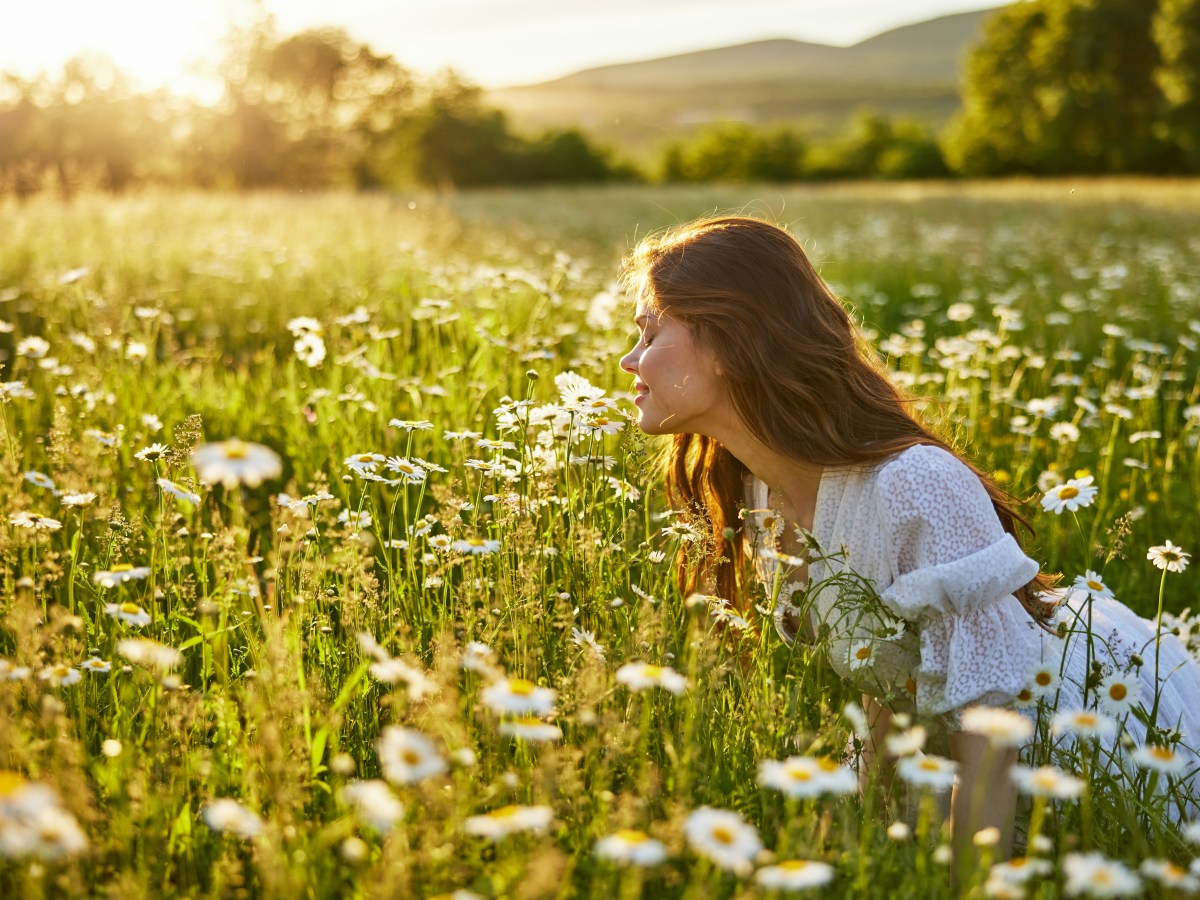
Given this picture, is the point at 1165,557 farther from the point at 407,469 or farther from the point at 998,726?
the point at 407,469

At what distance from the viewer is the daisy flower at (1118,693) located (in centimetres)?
216

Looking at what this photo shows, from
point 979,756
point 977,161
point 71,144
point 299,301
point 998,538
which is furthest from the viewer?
point 977,161

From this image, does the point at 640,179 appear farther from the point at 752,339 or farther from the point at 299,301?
the point at 752,339

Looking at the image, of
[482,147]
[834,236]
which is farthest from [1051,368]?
[482,147]

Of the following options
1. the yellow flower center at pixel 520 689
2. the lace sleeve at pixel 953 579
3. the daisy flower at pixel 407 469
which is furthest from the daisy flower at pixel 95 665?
the lace sleeve at pixel 953 579

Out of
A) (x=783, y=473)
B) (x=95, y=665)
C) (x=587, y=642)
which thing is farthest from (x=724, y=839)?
(x=783, y=473)

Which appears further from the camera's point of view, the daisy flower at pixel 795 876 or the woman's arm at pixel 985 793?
the woman's arm at pixel 985 793

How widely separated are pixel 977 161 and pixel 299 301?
47298 mm

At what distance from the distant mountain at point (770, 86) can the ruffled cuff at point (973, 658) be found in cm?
7419

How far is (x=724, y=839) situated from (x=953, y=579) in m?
1.15

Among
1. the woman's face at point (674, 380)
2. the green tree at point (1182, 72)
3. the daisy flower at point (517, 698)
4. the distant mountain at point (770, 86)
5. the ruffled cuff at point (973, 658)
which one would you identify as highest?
the distant mountain at point (770, 86)

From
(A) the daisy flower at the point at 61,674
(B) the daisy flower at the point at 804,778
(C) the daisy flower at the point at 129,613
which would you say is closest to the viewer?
(B) the daisy flower at the point at 804,778

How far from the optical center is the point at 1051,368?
5.62m

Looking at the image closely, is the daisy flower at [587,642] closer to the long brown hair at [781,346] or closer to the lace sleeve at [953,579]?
the long brown hair at [781,346]
